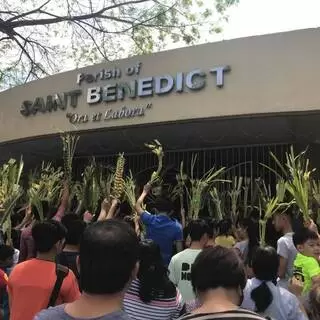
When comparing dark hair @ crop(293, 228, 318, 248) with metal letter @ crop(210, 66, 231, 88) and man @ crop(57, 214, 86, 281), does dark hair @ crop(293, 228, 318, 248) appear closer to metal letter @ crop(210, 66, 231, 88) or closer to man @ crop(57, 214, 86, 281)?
man @ crop(57, 214, 86, 281)

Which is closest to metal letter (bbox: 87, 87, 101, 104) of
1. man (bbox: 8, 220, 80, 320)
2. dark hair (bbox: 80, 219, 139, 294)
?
man (bbox: 8, 220, 80, 320)

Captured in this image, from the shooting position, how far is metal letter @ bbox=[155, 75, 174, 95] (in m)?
8.45

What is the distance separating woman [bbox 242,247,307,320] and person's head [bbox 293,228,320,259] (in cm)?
75

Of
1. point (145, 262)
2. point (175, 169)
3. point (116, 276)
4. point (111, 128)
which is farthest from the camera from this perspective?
point (175, 169)

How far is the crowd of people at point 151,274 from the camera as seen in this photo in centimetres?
169

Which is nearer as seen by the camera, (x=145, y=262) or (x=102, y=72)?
(x=145, y=262)

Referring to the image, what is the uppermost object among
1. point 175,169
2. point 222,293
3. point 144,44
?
point 144,44

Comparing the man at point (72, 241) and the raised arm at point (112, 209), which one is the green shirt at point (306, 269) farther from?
the raised arm at point (112, 209)

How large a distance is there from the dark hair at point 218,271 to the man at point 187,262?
1690 mm

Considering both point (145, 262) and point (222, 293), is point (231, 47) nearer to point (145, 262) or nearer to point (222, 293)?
point (145, 262)

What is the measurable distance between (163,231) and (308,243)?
1.36m

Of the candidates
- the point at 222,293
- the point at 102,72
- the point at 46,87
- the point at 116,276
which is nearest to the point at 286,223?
A: the point at 222,293

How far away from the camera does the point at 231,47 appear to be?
8.00m

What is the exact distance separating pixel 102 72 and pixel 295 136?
367cm
